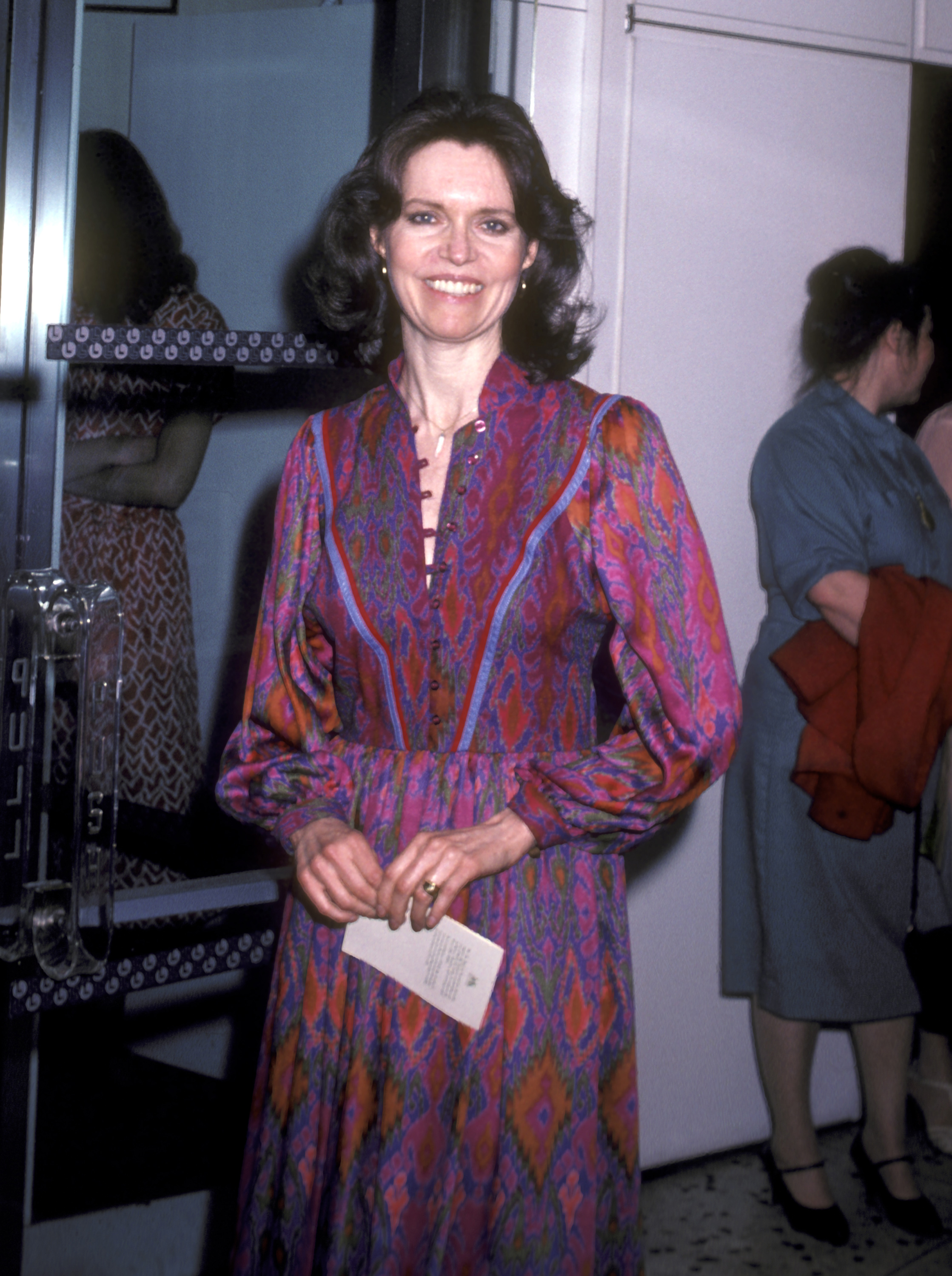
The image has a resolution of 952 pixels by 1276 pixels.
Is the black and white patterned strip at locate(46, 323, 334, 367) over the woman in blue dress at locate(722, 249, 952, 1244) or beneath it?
over

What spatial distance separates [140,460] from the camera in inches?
67.2

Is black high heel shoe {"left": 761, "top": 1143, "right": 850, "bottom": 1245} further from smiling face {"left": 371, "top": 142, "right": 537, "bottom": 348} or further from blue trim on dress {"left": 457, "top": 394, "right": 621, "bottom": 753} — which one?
smiling face {"left": 371, "top": 142, "right": 537, "bottom": 348}

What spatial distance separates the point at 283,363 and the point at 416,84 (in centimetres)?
51

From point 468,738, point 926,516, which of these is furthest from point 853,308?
point 468,738

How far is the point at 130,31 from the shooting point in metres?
1.58

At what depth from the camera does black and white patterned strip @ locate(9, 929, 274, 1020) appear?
1475mm

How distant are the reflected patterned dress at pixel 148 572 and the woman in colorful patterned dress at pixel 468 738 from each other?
39 cm

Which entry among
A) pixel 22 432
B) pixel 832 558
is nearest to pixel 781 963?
pixel 832 558

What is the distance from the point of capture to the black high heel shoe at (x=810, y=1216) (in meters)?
2.12

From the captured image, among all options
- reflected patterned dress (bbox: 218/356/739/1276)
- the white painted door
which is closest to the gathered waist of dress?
reflected patterned dress (bbox: 218/356/739/1276)

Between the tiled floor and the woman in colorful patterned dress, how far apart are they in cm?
92

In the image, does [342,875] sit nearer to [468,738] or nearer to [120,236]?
[468,738]

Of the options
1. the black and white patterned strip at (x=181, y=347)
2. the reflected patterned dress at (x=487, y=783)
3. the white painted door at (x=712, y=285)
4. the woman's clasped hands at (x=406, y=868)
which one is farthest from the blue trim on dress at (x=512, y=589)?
the white painted door at (x=712, y=285)

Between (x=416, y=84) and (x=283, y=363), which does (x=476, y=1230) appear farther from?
(x=416, y=84)
